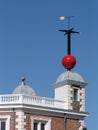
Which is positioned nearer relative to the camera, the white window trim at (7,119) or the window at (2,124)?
the white window trim at (7,119)

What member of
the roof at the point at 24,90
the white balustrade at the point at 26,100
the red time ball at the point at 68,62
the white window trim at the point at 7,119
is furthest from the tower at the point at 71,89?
the white window trim at the point at 7,119

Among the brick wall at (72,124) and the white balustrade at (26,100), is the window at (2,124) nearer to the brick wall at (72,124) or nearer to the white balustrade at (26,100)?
the white balustrade at (26,100)

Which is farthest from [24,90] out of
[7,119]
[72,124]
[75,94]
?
[72,124]

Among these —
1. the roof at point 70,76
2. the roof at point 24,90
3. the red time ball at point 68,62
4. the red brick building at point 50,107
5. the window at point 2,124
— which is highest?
the red time ball at point 68,62

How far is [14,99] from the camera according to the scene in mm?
52875

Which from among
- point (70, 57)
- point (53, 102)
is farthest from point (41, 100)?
point (70, 57)

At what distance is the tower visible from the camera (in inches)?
2201

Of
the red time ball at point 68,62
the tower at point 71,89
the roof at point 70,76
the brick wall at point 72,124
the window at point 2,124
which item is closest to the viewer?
the window at point 2,124

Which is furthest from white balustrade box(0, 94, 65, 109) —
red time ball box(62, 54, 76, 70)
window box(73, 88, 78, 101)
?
red time ball box(62, 54, 76, 70)

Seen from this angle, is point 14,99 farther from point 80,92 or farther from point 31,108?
point 80,92

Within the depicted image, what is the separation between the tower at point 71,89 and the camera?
183ft

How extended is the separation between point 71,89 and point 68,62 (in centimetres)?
299

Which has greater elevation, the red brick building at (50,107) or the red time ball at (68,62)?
the red time ball at (68,62)

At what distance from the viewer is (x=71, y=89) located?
56.3 metres
